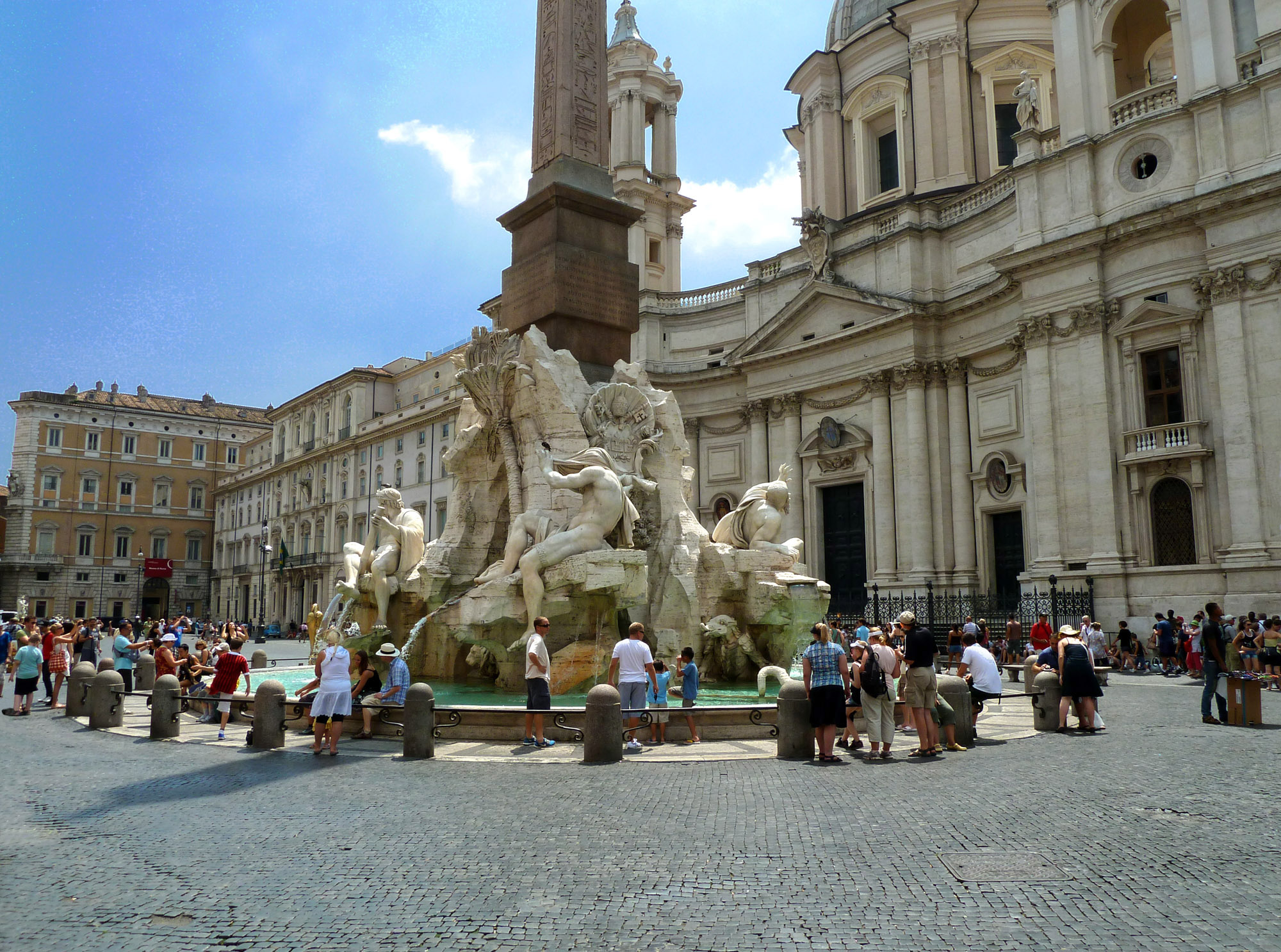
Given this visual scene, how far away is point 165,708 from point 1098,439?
863 inches

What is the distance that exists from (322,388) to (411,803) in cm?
5214

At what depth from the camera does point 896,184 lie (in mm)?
36781

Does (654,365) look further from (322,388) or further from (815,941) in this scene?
(815,941)

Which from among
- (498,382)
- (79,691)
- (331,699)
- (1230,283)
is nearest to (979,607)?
(1230,283)

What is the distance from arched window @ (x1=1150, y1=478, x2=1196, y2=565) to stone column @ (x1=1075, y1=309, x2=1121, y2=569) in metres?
0.96

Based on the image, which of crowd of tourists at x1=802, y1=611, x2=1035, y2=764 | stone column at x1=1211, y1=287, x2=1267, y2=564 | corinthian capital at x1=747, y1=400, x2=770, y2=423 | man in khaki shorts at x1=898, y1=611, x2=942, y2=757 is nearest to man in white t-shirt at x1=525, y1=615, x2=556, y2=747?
crowd of tourists at x1=802, y1=611, x2=1035, y2=764

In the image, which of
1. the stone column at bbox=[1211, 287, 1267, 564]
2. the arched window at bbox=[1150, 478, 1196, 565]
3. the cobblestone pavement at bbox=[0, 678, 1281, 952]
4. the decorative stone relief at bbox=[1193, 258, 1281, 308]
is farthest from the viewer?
the arched window at bbox=[1150, 478, 1196, 565]

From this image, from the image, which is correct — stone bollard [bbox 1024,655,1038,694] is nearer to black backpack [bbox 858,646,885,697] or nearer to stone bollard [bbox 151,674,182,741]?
black backpack [bbox 858,646,885,697]

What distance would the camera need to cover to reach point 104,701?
1066 cm

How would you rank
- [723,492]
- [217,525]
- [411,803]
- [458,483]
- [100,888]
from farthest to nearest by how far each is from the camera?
[217,525]
[723,492]
[458,483]
[411,803]
[100,888]

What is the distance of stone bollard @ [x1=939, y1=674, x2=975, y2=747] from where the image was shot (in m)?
8.85

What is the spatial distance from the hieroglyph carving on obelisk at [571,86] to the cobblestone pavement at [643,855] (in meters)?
8.91

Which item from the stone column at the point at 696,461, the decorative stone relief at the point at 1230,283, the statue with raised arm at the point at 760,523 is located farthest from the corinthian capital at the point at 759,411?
the statue with raised arm at the point at 760,523

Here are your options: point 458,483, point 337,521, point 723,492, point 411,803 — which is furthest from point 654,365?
point 411,803
